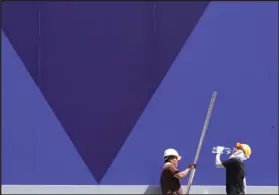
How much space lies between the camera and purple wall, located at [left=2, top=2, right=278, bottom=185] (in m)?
8.64

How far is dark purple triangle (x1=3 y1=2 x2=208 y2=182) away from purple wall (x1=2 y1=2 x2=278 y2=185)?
2 cm

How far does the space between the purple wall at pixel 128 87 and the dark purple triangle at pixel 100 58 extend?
0.02 metres

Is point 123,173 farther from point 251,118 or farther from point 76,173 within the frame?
point 251,118

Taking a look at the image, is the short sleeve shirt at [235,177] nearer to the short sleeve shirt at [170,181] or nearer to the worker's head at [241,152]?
the worker's head at [241,152]

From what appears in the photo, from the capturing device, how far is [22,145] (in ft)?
29.7

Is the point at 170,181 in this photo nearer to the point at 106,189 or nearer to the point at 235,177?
the point at 235,177

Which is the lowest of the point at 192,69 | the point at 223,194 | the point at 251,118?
the point at 223,194

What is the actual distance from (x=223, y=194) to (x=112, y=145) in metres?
1.91

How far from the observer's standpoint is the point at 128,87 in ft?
29.1

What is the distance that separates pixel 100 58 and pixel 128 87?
663mm

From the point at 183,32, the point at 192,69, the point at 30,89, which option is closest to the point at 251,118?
the point at 192,69

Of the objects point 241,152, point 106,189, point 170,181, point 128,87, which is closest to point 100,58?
point 128,87

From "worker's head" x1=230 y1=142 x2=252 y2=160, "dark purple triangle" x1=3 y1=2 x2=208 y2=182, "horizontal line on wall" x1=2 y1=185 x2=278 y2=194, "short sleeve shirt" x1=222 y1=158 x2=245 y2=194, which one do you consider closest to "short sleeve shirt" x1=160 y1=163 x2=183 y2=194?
"short sleeve shirt" x1=222 y1=158 x2=245 y2=194

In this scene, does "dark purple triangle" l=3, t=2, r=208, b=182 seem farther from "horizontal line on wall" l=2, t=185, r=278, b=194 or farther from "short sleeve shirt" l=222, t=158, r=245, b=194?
"short sleeve shirt" l=222, t=158, r=245, b=194
